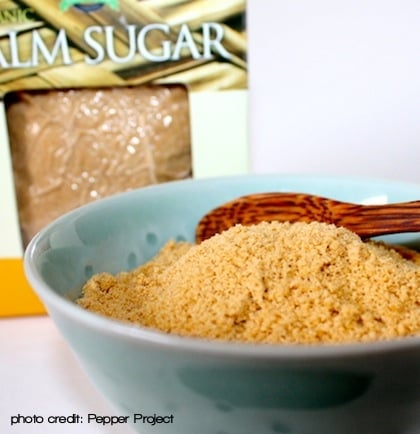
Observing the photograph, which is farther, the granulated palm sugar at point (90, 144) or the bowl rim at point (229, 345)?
the granulated palm sugar at point (90, 144)

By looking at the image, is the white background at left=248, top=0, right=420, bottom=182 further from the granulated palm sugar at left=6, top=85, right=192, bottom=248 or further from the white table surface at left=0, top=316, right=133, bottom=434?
the white table surface at left=0, top=316, right=133, bottom=434

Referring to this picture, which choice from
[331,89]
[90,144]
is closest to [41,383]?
[90,144]

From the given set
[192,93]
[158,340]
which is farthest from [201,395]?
[192,93]

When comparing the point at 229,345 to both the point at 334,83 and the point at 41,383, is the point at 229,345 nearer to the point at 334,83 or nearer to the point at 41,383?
the point at 41,383

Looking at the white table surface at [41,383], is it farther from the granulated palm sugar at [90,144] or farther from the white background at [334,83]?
the white background at [334,83]

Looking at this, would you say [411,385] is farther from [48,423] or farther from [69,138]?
[69,138]

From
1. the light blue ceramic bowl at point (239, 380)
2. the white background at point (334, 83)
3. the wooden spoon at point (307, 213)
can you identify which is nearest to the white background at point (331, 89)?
the white background at point (334, 83)

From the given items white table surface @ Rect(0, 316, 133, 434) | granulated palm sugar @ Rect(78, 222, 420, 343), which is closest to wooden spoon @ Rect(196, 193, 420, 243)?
granulated palm sugar @ Rect(78, 222, 420, 343)
